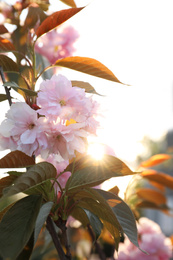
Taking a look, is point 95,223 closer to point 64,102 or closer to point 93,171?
point 93,171

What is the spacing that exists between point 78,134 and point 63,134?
26 millimetres

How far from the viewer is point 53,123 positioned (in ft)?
1.92

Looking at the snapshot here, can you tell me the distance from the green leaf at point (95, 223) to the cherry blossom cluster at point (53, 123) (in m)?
0.13

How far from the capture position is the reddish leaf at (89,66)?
0.68 metres

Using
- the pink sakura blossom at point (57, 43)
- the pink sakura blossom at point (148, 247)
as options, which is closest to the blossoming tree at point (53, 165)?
the pink sakura blossom at point (57, 43)

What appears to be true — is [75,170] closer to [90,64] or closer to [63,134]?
[63,134]

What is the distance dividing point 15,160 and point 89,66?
0.24 m

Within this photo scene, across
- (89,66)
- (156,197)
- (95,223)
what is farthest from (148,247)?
(89,66)

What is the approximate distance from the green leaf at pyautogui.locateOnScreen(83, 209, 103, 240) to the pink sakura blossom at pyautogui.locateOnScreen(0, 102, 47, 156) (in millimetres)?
166

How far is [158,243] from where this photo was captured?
138cm

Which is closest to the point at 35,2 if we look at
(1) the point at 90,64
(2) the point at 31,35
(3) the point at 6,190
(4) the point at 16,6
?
(4) the point at 16,6

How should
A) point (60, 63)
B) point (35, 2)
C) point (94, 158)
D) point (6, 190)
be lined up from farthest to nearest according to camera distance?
point (35, 2) < point (60, 63) < point (94, 158) < point (6, 190)

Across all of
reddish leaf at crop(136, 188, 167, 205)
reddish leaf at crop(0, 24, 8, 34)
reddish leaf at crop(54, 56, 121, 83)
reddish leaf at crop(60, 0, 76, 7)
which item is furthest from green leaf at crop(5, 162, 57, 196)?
reddish leaf at crop(136, 188, 167, 205)

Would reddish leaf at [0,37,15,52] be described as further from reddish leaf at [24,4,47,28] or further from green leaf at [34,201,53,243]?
green leaf at [34,201,53,243]
